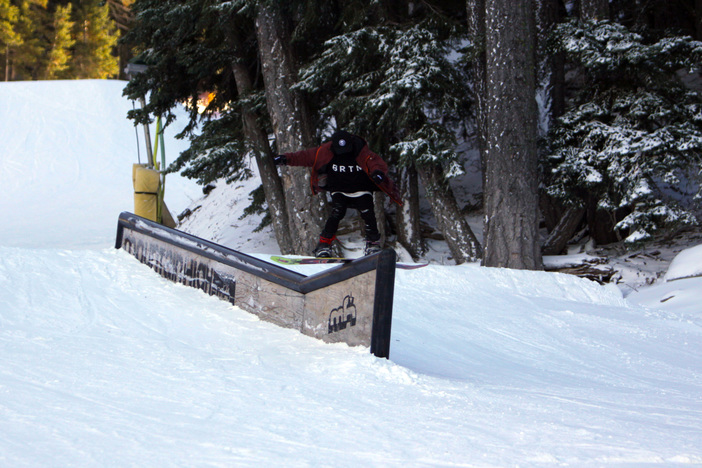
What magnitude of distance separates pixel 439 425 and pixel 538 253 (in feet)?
20.0

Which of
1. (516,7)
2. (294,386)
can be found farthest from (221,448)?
(516,7)

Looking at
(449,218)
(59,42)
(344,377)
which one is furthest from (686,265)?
(59,42)

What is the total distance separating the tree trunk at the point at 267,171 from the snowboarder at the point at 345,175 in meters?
4.16

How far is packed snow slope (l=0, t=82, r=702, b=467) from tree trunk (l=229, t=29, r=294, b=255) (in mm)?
4914

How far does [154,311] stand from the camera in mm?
4895

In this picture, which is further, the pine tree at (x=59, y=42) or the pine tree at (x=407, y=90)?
the pine tree at (x=59, y=42)

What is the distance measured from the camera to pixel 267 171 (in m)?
11.5

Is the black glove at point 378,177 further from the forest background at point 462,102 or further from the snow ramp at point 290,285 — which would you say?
the snow ramp at point 290,285

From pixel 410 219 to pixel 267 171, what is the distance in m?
2.97

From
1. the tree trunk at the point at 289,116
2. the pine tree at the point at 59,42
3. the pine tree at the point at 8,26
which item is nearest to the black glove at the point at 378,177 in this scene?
the tree trunk at the point at 289,116

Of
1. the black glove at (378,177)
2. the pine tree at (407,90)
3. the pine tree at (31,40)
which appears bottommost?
the black glove at (378,177)

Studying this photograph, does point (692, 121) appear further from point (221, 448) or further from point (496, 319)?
point (221, 448)

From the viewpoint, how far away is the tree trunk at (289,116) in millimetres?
10352

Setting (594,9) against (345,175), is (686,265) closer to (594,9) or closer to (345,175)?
(594,9)
